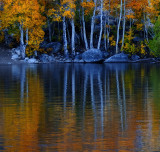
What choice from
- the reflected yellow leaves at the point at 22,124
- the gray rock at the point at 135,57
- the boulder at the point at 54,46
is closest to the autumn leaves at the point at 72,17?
the gray rock at the point at 135,57

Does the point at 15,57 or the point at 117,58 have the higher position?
the point at 15,57

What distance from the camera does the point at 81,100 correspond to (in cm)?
1736

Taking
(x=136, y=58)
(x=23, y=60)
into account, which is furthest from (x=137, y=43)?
(x=23, y=60)

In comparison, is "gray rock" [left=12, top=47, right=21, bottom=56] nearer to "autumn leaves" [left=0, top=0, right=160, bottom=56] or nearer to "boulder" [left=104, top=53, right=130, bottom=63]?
"autumn leaves" [left=0, top=0, right=160, bottom=56]

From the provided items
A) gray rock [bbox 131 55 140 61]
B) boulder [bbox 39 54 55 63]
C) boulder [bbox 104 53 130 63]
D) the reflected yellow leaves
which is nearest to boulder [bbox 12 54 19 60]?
boulder [bbox 39 54 55 63]

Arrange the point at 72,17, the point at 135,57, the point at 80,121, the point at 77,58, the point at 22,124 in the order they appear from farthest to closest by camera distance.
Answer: the point at 135,57 < the point at 77,58 < the point at 72,17 < the point at 80,121 < the point at 22,124

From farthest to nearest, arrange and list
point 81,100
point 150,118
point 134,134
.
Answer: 1. point 81,100
2. point 150,118
3. point 134,134

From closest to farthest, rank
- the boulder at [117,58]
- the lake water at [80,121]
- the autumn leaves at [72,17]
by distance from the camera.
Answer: the lake water at [80,121] < the autumn leaves at [72,17] < the boulder at [117,58]

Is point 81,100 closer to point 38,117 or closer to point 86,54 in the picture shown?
point 38,117

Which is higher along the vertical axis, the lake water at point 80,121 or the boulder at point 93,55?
the boulder at point 93,55

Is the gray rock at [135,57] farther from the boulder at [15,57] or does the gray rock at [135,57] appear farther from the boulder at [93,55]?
the boulder at [15,57]

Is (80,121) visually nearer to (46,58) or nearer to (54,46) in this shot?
(46,58)

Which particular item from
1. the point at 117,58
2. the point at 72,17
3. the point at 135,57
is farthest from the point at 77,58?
the point at 135,57

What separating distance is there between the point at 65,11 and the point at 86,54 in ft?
20.3
